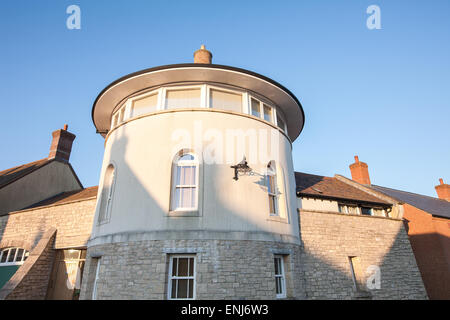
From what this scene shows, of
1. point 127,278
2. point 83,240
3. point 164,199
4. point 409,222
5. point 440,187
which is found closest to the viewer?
point 127,278

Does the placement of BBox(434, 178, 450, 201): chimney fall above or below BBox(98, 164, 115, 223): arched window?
above

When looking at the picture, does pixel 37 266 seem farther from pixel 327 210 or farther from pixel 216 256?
pixel 327 210

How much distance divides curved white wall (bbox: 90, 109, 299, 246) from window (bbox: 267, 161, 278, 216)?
0.89 feet

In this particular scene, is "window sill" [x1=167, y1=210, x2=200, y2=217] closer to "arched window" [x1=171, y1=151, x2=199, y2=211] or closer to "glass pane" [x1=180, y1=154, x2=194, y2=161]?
"arched window" [x1=171, y1=151, x2=199, y2=211]

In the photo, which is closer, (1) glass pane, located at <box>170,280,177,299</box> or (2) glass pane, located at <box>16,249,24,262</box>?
(1) glass pane, located at <box>170,280,177,299</box>

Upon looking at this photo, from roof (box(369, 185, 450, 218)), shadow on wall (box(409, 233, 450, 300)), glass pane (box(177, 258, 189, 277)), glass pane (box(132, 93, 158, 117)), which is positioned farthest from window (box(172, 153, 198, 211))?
shadow on wall (box(409, 233, 450, 300))

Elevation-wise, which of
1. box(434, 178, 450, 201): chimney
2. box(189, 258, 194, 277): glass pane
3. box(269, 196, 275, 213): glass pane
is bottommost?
box(189, 258, 194, 277): glass pane

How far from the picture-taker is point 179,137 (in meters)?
10.2

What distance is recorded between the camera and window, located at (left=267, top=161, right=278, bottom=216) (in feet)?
35.7

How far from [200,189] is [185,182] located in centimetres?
69

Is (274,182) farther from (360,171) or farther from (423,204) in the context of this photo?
(423,204)
